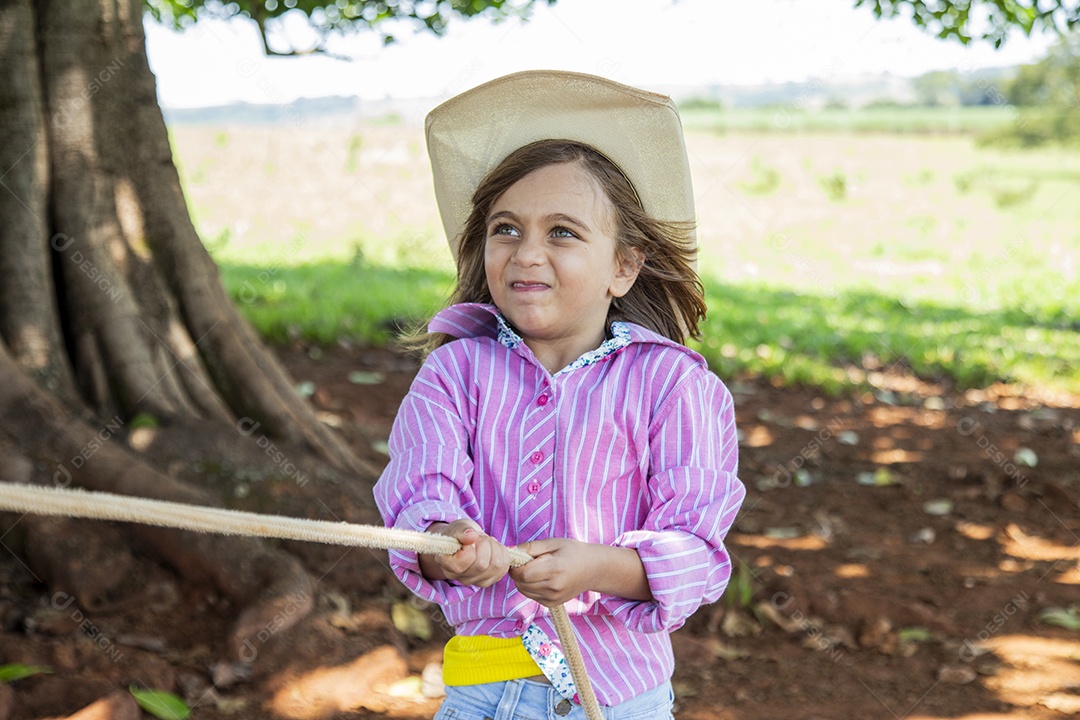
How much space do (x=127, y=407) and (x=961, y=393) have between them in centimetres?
526

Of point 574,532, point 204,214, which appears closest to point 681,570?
point 574,532

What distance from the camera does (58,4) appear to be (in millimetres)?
3643

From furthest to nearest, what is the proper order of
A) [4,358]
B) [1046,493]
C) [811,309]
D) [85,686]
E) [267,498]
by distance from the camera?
[811,309] < [1046,493] < [267,498] < [4,358] < [85,686]

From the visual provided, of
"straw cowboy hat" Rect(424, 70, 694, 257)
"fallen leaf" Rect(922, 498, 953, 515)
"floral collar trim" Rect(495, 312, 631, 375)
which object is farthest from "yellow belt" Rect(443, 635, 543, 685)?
"fallen leaf" Rect(922, 498, 953, 515)

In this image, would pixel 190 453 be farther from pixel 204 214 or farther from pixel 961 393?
pixel 204 214

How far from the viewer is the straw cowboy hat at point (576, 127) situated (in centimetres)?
190

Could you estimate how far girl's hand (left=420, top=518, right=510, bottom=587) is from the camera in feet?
4.97

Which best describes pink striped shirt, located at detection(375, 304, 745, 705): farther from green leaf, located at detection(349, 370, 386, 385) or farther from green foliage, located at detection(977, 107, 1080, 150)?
green foliage, located at detection(977, 107, 1080, 150)

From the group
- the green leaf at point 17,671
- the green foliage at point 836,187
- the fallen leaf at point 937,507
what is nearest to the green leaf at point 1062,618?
the fallen leaf at point 937,507

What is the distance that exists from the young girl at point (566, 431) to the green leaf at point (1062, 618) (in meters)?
2.47

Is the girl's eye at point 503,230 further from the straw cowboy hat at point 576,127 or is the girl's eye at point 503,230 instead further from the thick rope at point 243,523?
the thick rope at point 243,523

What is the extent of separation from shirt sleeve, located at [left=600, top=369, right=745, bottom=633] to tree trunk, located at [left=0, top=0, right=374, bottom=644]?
5.91 ft

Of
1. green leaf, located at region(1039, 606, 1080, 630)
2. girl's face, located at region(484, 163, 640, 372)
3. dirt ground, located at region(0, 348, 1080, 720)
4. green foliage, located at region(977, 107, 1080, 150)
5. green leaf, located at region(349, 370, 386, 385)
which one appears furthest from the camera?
green foliage, located at region(977, 107, 1080, 150)

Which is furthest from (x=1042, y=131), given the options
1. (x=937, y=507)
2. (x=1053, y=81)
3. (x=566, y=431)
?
(x=566, y=431)
